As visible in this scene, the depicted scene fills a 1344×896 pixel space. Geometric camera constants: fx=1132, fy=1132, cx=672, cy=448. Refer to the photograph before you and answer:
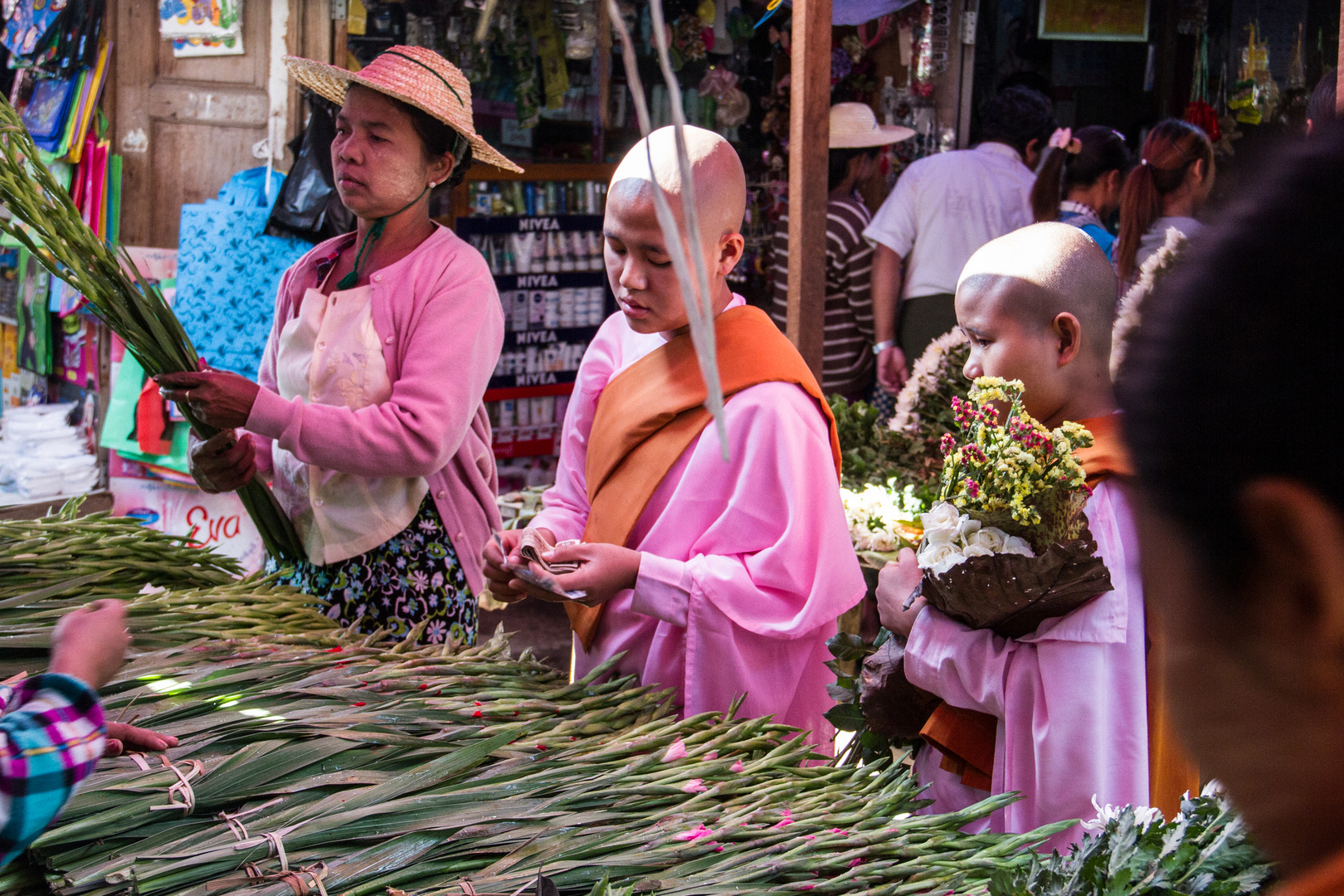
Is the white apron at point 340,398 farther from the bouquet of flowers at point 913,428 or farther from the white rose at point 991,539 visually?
the bouquet of flowers at point 913,428

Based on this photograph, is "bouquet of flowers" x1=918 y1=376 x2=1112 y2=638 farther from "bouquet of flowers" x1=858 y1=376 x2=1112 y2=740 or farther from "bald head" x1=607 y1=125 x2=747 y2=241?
"bald head" x1=607 y1=125 x2=747 y2=241

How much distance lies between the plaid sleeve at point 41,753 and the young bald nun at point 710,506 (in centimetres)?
87

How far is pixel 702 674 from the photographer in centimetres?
197

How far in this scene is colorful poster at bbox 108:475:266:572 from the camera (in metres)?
5.24

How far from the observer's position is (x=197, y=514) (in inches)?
209

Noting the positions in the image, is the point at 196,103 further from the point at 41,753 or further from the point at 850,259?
the point at 41,753

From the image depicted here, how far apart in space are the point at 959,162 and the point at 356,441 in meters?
3.55

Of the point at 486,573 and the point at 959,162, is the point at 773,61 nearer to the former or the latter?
the point at 959,162

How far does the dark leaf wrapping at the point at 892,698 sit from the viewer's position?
1804mm

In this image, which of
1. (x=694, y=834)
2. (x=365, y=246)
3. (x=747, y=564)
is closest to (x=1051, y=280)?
(x=747, y=564)

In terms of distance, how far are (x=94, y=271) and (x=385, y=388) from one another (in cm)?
63

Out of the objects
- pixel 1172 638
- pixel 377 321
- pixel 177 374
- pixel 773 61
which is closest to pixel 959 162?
pixel 773 61

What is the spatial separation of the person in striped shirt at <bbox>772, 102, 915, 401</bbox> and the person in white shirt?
120 millimetres

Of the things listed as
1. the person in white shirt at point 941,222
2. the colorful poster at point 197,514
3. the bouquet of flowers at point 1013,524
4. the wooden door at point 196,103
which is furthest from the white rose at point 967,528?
the wooden door at point 196,103
